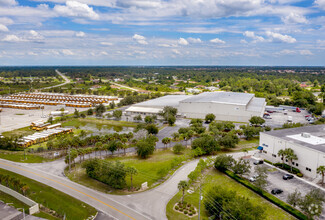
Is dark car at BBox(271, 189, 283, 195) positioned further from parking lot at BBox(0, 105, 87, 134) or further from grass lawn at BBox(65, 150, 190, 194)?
parking lot at BBox(0, 105, 87, 134)

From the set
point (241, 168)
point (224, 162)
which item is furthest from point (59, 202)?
point (241, 168)

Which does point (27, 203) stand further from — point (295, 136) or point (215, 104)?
point (215, 104)

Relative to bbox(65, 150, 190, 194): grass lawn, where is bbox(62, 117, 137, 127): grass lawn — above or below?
above

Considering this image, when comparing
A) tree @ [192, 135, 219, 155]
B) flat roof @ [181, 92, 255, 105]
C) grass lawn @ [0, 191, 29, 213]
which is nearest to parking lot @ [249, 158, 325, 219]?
tree @ [192, 135, 219, 155]

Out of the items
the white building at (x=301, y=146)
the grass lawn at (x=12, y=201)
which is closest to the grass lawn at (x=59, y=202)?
the grass lawn at (x=12, y=201)

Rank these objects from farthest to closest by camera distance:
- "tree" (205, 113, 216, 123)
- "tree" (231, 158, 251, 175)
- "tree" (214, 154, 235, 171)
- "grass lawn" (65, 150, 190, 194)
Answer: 1. "tree" (205, 113, 216, 123)
2. "tree" (214, 154, 235, 171)
3. "tree" (231, 158, 251, 175)
4. "grass lawn" (65, 150, 190, 194)

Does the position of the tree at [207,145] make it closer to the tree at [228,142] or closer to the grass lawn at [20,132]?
the tree at [228,142]

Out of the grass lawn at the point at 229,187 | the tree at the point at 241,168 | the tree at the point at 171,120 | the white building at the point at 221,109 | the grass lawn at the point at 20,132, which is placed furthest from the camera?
the white building at the point at 221,109

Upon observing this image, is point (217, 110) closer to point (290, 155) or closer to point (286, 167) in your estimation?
point (286, 167)
